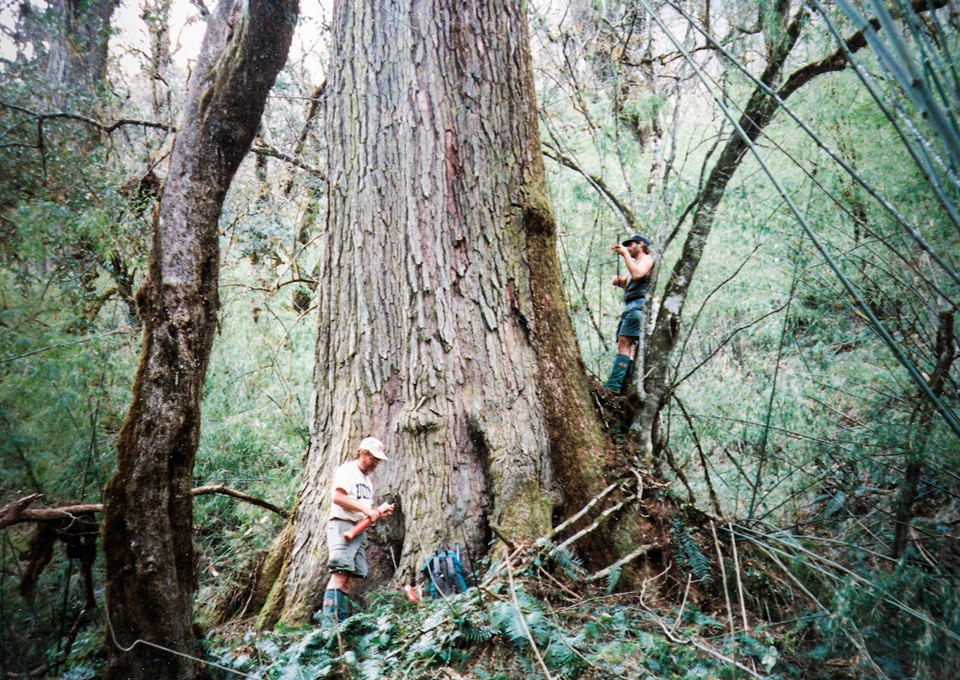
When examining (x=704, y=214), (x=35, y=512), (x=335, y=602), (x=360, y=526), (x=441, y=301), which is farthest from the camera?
(x=704, y=214)

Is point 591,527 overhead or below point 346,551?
overhead

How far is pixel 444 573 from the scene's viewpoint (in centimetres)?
277

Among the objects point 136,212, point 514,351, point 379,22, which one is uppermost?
point 379,22

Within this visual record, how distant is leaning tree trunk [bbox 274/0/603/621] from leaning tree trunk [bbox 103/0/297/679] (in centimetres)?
64

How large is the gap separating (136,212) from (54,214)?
1834mm

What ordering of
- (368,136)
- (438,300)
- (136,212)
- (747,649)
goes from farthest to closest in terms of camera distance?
(136,212) < (368,136) < (438,300) < (747,649)

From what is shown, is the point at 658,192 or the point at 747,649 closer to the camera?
the point at 747,649

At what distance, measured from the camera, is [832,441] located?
9.02 ft

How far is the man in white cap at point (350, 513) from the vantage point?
3.00 metres

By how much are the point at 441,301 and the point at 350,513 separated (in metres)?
1.24

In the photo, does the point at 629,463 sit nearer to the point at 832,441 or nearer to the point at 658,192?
the point at 832,441

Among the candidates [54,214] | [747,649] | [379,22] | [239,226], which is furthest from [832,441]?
[239,226]

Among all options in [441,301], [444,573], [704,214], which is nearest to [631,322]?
[704,214]

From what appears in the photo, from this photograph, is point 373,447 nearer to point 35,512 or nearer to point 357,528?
point 357,528
